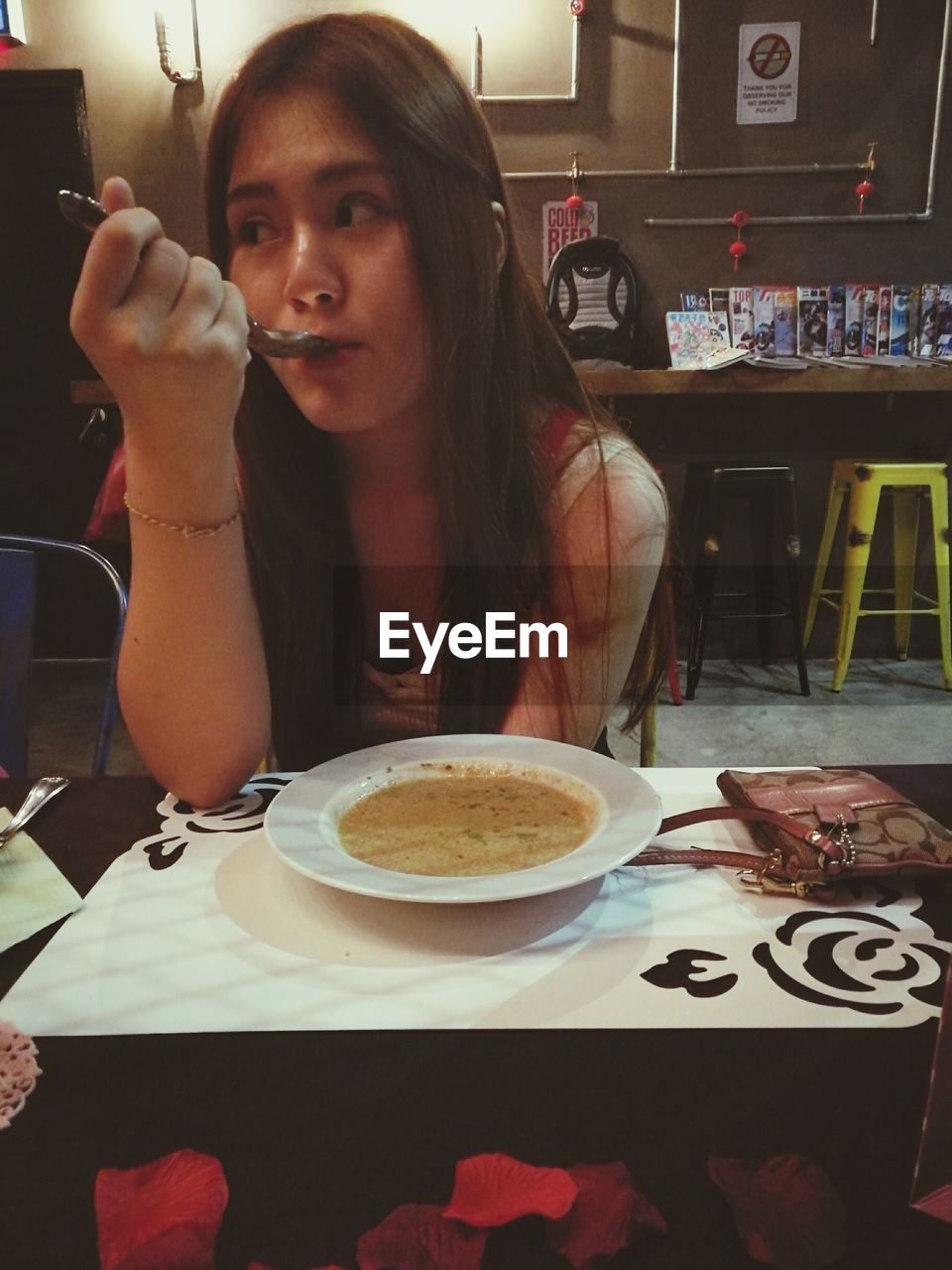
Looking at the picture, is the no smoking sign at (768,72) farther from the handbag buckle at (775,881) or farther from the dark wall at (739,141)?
the handbag buckle at (775,881)

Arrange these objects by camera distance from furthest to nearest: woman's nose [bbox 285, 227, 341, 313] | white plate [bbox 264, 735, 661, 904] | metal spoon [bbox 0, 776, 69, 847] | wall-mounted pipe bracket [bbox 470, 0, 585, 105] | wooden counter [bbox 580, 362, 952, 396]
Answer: wall-mounted pipe bracket [bbox 470, 0, 585, 105] < wooden counter [bbox 580, 362, 952, 396] < woman's nose [bbox 285, 227, 341, 313] < metal spoon [bbox 0, 776, 69, 847] < white plate [bbox 264, 735, 661, 904]

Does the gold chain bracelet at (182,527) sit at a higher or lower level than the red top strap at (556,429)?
lower

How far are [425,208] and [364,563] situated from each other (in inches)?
21.5

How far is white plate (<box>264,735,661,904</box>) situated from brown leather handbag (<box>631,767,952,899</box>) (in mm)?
49

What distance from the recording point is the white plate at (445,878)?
599 mm

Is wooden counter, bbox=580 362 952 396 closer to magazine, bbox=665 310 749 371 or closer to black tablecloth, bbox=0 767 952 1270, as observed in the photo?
magazine, bbox=665 310 749 371

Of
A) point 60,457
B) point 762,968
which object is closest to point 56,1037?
point 762,968

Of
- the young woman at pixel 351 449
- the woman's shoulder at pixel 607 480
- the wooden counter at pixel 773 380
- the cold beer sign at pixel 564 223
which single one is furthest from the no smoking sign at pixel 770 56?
Result: the woman's shoulder at pixel 607 480

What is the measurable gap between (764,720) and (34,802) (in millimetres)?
2855

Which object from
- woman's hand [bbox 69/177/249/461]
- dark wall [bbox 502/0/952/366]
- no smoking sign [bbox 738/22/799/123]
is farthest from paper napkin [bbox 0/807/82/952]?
no smoking sign [bbox 738/22/799/123]

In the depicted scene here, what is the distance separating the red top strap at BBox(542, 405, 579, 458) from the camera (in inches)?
48.5

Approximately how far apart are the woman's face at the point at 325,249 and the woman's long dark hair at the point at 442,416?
24 mm

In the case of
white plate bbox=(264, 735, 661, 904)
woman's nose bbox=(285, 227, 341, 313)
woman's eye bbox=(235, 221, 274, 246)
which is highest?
woman's eye bbox=(235, 221, 274, 246)

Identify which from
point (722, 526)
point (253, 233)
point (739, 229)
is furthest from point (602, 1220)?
point (739, 229)
